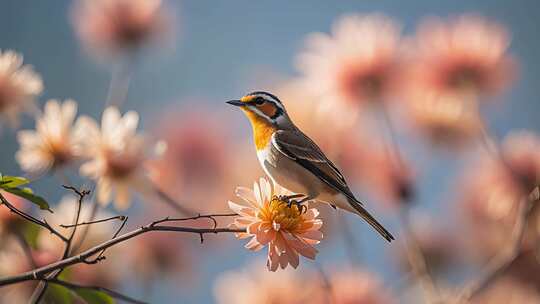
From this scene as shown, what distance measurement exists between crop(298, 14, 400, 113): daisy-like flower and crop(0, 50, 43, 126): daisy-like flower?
1.24 meters

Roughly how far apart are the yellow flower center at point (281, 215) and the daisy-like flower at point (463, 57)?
5.56ft

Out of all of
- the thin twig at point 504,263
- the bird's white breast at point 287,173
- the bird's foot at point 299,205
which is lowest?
the thin twig at point 504,263

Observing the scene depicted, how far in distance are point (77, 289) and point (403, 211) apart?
4.80ft

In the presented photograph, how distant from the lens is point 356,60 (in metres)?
2.66

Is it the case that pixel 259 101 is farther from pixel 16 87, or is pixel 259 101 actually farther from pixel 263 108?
pixel 16 87

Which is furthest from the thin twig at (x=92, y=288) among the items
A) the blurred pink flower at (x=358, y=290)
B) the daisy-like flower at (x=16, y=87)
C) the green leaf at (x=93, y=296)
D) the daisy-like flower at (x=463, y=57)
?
the daisy-like flower at (x=463, y=57)

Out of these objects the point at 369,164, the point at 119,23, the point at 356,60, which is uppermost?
the point at 119,23

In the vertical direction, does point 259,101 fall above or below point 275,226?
above

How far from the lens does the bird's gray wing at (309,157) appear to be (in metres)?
1.83

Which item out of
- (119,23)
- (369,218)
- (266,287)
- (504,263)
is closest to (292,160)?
(369,218)

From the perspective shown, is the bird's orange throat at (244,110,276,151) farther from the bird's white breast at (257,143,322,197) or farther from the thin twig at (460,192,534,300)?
the thin twig at (460,192,534,300)

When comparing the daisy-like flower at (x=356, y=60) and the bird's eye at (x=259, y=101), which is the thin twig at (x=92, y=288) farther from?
the daisy-like flower at (x=356, y=60)

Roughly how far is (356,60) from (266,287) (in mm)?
1019

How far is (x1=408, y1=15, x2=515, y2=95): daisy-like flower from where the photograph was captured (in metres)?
2.75
